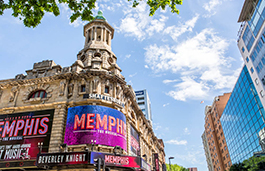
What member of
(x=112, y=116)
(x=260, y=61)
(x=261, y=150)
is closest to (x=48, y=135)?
(x=112, y=116)

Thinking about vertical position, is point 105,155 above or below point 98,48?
below

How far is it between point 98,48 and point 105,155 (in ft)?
76.7

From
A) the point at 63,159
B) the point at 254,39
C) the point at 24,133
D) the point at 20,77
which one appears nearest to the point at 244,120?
the point at 254,39

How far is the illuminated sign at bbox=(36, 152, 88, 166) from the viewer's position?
20266 millimetres

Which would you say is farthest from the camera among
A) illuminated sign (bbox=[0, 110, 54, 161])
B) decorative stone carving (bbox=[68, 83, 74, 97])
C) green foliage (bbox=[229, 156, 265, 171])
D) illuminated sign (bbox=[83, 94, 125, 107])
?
green foliage (bbox=[229, 156, 265, 171])

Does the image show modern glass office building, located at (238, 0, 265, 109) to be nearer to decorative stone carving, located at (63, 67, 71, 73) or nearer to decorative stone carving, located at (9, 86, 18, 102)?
decorative stone carving, located at (63, 67, 71, 73)

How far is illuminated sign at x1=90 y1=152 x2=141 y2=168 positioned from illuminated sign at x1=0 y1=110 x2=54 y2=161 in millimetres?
8510

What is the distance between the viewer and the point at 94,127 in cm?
2517

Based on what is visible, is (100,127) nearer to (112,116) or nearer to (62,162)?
(112,116)

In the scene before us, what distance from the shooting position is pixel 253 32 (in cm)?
3991

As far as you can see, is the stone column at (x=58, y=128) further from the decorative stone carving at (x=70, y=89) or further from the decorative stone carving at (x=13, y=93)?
the decorative stone carving at (x=13, y=93)

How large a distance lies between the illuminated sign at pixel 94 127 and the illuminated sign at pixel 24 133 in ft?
11.4

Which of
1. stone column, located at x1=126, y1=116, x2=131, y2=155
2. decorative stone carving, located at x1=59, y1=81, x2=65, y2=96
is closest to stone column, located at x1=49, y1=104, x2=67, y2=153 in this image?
decorative stone carving, located at x1=59, y1=81, x2=65, y2=96

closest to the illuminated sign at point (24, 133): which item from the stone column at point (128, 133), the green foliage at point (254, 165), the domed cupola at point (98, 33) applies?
the stone column at point (128, 133)
